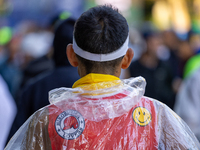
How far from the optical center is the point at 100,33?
1344 mm

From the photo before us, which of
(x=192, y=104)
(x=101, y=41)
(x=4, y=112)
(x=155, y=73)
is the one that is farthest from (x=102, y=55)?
(x=155, y=73)

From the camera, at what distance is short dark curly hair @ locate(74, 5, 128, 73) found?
1348mm

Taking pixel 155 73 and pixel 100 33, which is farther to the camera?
pixel 155 73

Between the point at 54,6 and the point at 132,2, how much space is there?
19.0ft

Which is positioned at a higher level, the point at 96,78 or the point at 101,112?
the point at 96,78

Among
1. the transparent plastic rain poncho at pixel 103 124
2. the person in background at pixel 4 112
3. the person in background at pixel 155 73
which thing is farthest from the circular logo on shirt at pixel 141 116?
the person in background at pixel 155 73

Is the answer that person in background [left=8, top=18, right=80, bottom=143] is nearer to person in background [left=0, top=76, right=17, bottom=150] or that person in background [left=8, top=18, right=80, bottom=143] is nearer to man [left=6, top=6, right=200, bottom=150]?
person in background [left=0, top=76, right=17, bottom=150]

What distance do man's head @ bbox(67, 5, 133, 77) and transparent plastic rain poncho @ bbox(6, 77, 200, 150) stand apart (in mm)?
94

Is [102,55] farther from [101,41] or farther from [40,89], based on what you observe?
[40,89]

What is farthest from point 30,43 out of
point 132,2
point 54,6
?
point 132,2

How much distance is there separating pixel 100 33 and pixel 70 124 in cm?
46

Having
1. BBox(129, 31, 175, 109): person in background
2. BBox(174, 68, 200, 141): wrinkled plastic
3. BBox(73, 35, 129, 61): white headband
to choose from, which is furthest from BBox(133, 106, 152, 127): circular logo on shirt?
BBox(129, 31, 175, 109): person in background

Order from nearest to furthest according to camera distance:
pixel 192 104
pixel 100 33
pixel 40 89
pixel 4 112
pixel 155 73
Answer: pixel 100 33, pixel 40 89, pixel 4 112, pixel 192 104, pixel 155 73

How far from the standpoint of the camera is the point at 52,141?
136cm
